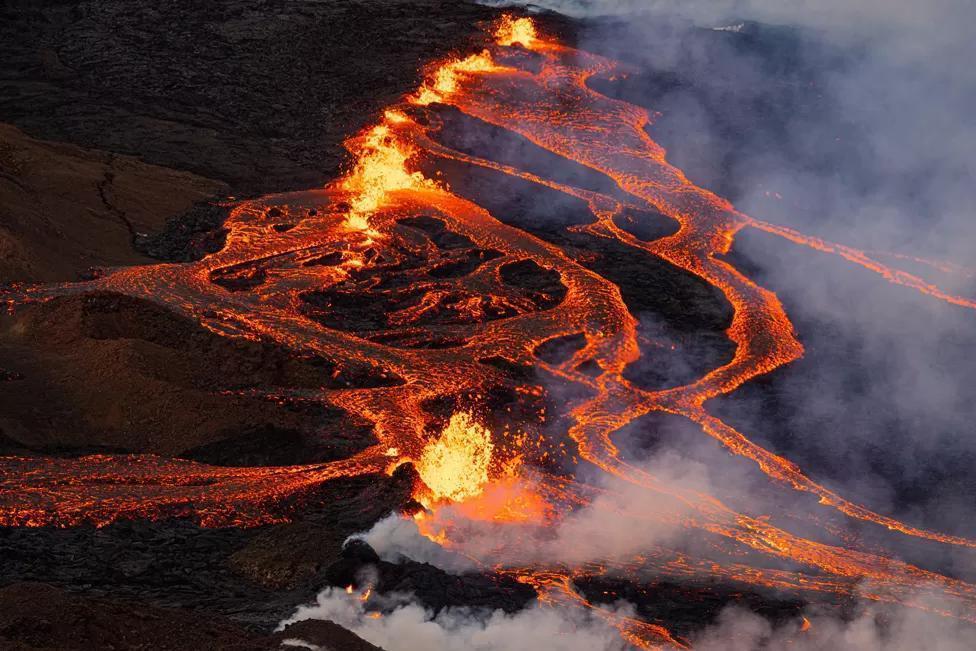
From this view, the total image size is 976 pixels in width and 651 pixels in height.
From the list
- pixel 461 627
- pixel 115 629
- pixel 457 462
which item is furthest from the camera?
pixel 457 462

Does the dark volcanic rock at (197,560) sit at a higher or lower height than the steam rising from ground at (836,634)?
lower

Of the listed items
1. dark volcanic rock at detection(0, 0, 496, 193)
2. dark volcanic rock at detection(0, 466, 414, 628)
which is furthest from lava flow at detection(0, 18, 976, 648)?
dark volcanic rock at detection(0, 0, 496, 193)

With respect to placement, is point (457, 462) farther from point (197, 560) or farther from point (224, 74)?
point (224, 74)

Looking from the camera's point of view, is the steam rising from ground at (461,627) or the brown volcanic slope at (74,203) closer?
the steam rising from ground at (461,627)

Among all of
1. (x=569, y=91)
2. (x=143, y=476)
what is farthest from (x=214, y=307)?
(x=569, y=91)

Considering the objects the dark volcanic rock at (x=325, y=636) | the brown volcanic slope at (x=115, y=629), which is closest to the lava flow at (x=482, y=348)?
the dark volcanic rock at (x=325, y=636)

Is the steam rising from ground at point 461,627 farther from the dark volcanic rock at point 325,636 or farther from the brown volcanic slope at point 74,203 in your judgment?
the brown volcanic slope at point 74,203

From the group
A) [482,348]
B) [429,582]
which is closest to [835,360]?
[482,348]

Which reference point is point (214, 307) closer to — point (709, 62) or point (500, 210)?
point (500, 210)

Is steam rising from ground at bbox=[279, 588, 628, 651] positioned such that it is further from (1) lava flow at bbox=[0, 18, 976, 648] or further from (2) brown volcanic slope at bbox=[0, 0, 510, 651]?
(2) brown volcanic slope at bbox=[0, 0, 510, 651]
